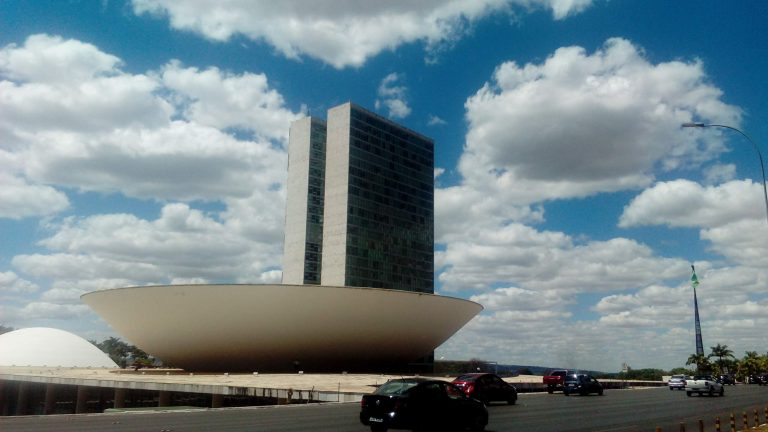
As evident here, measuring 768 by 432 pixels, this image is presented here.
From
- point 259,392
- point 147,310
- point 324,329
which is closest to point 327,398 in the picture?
point 259,392

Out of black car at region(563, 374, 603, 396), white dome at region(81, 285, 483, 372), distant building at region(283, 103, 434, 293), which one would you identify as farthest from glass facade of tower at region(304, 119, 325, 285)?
black car at region(563, 374, 603, 396)

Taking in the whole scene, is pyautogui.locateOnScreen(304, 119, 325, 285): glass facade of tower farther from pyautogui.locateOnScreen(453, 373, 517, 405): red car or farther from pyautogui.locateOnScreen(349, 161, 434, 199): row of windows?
pyautogui.locateOnScreen(453, 373, 517, 405): red car

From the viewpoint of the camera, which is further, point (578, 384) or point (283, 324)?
point (283, 324)

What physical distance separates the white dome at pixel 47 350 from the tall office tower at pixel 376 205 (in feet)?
153

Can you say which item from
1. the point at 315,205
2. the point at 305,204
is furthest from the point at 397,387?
the point at 315,205

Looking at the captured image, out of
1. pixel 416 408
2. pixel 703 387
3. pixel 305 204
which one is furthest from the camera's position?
pixel 305 204

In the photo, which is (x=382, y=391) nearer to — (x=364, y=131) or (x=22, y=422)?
(x=22, y=422)

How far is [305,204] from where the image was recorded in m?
132

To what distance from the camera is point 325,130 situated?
5423 inches

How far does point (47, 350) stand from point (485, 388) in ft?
299

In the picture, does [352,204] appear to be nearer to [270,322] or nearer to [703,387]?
[270,322]

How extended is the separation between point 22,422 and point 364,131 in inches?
4648

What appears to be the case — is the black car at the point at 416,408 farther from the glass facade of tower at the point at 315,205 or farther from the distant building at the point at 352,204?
the glass facade of tower at the point at 315,205

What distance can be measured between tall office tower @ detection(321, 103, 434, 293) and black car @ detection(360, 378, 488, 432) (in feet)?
359
